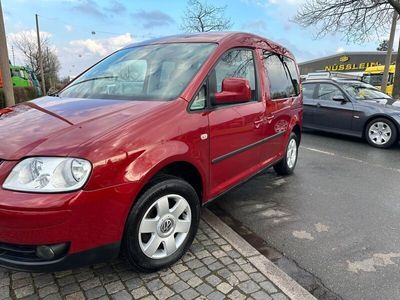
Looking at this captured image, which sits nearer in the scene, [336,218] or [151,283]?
[151,283]

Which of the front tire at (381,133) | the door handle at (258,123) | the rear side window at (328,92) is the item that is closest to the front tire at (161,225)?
the door handle at (258,123)

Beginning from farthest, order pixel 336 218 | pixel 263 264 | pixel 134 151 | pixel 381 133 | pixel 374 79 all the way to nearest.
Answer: pixel 374 79 → pixel 381 133 → pixel 336 218 → pixel 263 264 → pixel 134 151

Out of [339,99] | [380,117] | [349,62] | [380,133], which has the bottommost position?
[380,133]

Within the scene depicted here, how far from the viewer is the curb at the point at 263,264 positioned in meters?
2.52

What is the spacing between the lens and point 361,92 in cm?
855

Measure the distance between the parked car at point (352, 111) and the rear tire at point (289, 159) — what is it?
3343 mm

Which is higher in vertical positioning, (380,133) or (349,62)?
(349,62)

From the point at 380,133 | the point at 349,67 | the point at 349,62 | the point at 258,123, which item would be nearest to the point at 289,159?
the point at 258,123

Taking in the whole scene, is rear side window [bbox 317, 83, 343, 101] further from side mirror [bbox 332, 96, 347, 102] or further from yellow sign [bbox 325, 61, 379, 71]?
yellow sign [bbox 325, 61, 379, 71]

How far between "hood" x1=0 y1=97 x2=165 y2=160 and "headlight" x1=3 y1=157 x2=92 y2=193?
6 centimetres

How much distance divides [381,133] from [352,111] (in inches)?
32.0

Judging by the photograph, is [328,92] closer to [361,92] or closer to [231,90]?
[361,92]

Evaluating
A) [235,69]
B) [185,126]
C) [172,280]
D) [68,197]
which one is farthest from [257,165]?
[68,197]

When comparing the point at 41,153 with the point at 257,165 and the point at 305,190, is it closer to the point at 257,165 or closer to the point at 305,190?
the point at 257,165
